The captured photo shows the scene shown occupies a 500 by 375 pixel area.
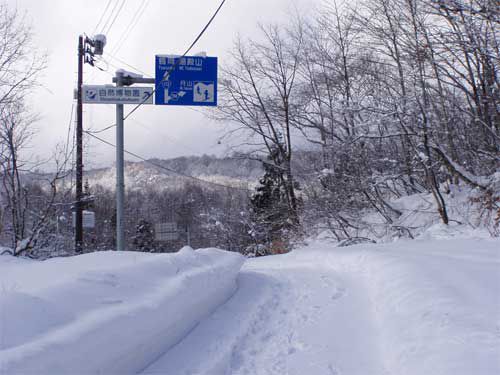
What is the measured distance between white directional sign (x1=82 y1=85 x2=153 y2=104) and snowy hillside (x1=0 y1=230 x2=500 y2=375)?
18.3 feet

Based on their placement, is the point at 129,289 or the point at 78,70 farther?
the point at 78,70

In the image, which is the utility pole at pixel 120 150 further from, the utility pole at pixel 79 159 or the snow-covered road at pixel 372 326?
the snow-covered road at pixel 372 326

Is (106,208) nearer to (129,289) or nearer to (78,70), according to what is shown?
(78,70)

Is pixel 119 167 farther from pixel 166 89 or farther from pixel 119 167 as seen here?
pixel 166 89

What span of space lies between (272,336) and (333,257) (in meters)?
5.29

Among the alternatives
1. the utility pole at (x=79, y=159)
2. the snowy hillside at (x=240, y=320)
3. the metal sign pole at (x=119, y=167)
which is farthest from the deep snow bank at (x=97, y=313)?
the utility pole at (x=79, y=159)

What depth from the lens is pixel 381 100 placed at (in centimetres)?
1148

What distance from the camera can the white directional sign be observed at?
10.2 metres

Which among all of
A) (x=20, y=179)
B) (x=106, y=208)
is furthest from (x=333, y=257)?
(x=106, y=208)

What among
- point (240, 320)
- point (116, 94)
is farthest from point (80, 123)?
point (240, 320)

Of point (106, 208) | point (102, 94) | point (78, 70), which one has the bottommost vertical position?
point (106, 208)

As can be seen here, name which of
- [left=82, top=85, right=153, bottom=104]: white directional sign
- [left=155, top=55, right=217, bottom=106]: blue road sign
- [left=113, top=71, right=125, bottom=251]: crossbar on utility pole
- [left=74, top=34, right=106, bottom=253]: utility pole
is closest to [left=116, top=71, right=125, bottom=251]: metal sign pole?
[left=113, top=71, right=125, bottom=251]: crossbar on utility pole

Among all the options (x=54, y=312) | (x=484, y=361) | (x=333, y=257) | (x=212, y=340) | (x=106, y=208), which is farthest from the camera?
(x=106, y=208)

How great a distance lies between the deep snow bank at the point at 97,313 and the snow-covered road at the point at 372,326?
0.35 metres
